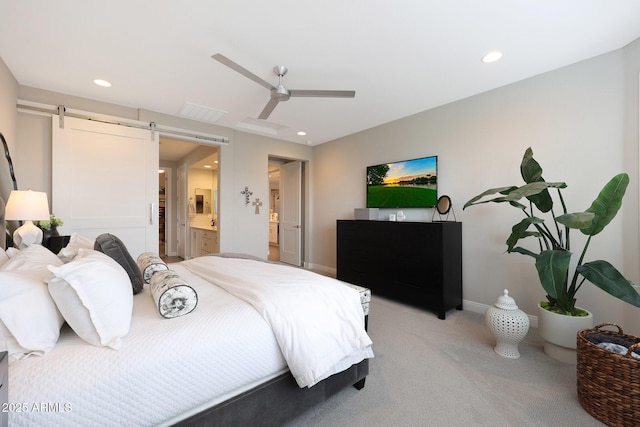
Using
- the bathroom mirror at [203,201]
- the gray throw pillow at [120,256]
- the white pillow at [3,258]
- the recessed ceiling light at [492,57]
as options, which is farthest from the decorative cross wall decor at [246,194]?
the recessed ceiling light at [492,57]

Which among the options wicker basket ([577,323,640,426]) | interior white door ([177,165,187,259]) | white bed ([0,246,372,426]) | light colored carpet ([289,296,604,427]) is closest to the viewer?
white bed ([0,246,372,426])

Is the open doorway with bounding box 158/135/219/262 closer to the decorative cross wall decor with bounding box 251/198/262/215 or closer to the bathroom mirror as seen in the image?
the bathroom mirror

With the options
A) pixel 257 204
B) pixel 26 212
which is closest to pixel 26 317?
pixel 26 212

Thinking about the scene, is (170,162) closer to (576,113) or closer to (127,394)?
(127,394)

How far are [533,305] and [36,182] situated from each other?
5.52 meters

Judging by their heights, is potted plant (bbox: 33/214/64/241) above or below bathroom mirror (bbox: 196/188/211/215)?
below

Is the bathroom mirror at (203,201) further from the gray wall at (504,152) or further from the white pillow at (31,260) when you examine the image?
the white pillow at (31,260)

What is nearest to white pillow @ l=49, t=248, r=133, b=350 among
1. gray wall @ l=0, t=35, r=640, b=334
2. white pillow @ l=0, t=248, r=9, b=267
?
white pillow @ l=0, t=248, r=9, b=267

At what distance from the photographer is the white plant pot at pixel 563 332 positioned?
196 centimetres

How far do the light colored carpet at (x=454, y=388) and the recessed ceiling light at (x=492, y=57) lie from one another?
253 centimetres

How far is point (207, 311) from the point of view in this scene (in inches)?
50.7

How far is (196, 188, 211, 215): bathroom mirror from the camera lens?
620 centimetres

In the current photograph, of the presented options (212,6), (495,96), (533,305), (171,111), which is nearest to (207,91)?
(171,111)

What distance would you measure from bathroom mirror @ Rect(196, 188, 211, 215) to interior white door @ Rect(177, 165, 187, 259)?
31 cm
